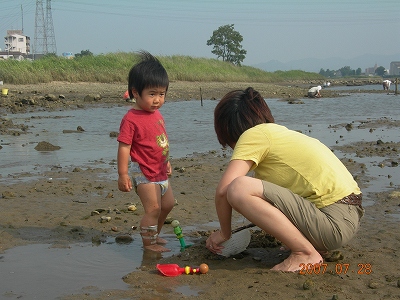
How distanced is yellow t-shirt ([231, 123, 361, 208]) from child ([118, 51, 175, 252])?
38.3 inches

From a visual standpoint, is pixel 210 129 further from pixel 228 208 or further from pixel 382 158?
pixel 228 208

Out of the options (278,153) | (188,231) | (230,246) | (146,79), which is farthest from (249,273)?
(146,79)

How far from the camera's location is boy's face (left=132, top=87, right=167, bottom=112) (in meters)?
4.28

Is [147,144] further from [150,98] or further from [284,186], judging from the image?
[284,186]

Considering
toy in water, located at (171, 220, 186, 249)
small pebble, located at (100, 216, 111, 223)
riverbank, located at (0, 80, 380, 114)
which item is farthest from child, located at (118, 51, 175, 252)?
riverbank, located at (0, 80, 380, 114)

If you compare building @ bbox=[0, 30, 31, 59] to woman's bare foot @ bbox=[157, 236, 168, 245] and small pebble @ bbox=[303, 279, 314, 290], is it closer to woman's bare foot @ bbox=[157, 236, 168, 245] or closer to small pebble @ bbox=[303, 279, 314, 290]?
woman's bare foot @ bbox=[157, 236, 168, 245]

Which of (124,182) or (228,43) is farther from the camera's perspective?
(228,43)

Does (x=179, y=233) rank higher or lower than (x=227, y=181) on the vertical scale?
lower

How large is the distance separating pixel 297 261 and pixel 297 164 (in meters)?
0.60

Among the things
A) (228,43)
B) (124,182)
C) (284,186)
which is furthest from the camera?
(228,43)

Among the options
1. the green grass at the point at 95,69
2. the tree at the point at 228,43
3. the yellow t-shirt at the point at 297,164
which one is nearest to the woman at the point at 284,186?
the yellow t-shirt at the point at 297,164

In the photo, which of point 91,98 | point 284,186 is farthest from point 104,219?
point 91,98

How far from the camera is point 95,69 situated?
30.8 meters

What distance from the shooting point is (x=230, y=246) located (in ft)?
12.6
